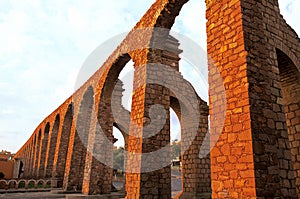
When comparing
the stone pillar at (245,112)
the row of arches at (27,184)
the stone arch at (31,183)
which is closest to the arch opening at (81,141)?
the row of arches at (27,184)

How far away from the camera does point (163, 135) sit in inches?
287

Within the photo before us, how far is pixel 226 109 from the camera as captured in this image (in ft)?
14.4

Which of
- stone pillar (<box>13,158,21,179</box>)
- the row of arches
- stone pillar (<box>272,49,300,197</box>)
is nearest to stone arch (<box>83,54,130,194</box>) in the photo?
stone pillar (<box>272,49,300,197</box>)

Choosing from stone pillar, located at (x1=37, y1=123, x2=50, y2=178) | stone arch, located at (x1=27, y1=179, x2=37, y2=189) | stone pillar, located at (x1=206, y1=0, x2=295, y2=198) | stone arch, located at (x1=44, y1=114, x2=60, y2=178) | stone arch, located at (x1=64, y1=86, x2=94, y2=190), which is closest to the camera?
stone pillar, located at (x1=206, y1=0, x2=295, y2=198)

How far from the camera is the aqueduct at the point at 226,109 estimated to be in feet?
12.8

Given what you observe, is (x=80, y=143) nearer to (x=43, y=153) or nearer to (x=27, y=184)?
(x=27, y=184)

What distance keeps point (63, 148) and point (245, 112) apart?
16474 millimetres

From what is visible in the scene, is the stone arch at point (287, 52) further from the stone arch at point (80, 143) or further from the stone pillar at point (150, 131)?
the stone arch at point (80, 143)

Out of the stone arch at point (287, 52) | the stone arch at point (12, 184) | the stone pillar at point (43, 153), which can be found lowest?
the stone arch at point (12, 184)

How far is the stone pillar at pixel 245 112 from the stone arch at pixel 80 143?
10065mm

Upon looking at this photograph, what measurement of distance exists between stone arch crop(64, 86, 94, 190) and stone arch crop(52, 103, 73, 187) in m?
3.02

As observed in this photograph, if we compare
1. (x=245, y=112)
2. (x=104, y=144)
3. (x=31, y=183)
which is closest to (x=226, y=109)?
(x=245, y=112)

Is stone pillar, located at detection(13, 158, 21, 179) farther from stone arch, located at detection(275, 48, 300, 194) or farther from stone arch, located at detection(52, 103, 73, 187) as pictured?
stone arch, located at detection(275, 48, 300, 194)

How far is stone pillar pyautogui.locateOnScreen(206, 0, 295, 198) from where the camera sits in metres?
3.76
